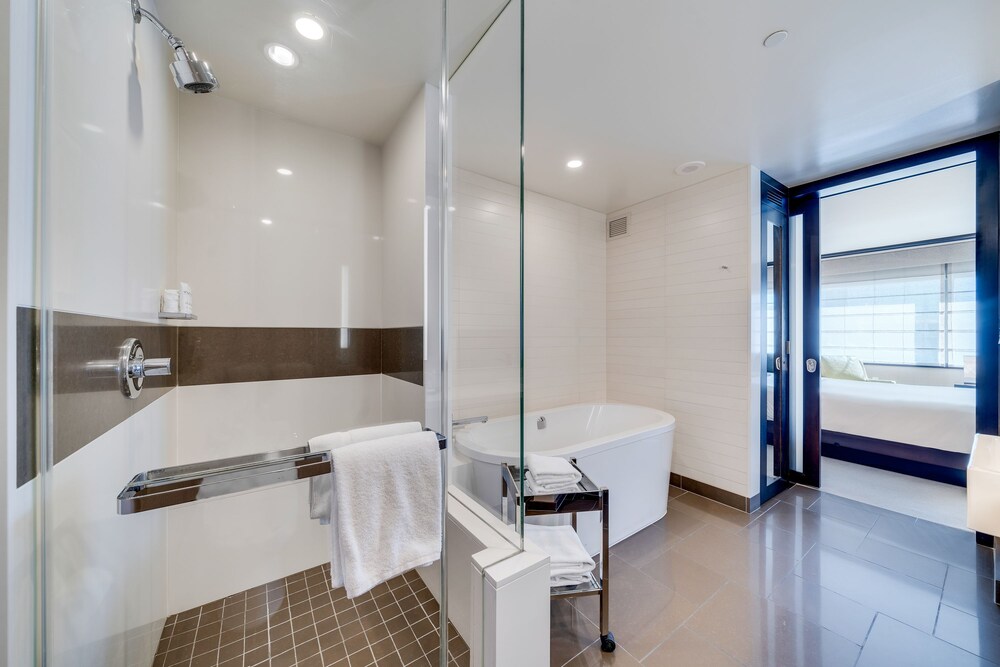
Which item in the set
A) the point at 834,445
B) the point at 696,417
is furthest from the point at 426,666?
the point at 834,445

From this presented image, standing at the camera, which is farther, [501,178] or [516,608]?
[501,178]

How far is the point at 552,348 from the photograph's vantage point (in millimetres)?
3117

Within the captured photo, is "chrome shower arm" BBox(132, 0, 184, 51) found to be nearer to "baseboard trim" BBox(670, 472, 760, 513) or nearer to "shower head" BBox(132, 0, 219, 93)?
"shower head" BBox(132, 0, 219, 93)

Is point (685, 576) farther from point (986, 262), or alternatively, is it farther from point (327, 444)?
point (986, 262)

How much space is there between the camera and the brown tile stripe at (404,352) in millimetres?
1424

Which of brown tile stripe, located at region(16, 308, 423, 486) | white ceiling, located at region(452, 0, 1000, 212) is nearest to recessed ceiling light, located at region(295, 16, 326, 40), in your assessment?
white ceiling, located at region(452, 0, 1000, 212)

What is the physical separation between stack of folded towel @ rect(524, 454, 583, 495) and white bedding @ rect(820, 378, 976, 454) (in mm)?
2890

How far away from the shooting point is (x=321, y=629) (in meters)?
1.14

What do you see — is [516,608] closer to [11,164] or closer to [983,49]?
[11,164]

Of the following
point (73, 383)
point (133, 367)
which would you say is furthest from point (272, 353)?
point (73, 383)

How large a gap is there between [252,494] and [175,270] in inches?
30.6

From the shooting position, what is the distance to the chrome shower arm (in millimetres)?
921

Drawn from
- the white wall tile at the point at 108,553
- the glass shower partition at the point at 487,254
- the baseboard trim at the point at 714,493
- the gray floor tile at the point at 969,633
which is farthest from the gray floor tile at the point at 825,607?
the white wall tile at the point at 108,553

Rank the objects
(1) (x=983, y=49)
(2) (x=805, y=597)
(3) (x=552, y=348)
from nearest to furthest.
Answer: (1) (x=983, y=49)
(2) (x=805, y=597)
(3) (x=552, y=348)
